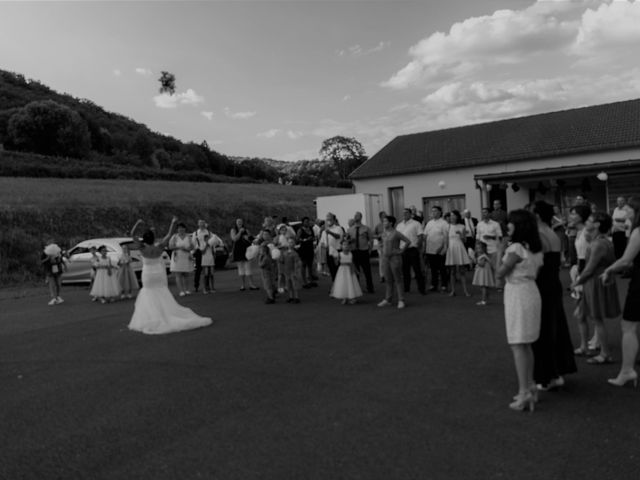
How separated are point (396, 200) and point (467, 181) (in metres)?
4.47

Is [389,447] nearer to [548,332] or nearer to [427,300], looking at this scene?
[548,332]

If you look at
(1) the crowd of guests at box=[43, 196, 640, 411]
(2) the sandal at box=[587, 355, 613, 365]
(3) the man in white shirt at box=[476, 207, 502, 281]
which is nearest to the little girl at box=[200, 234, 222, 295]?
(1) the crowd of guests at box=[43, 196, 640, 411]

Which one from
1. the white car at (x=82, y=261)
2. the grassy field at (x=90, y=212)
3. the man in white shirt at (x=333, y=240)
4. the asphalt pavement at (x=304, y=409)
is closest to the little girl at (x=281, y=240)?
the man in white shirt at (x=333, y=240)

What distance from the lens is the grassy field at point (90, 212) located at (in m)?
21.1

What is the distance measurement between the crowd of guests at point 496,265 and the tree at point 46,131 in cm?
5641

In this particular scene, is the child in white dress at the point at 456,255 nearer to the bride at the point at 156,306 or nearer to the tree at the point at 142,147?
the bride at the point at 156,306

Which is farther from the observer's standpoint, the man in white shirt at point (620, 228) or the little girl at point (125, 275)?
the little girl at point (125, 275)

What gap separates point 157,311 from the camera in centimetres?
973

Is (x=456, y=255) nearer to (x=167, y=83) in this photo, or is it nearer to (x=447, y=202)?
(x=447, y=202)

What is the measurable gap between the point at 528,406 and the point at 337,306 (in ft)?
21.5

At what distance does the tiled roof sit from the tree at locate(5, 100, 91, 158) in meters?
48.1

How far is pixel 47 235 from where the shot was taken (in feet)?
75.7

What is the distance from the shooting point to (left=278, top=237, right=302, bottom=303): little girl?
478 inches

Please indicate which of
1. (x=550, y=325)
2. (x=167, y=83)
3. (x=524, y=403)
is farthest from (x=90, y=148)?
(x=524, y=403)
